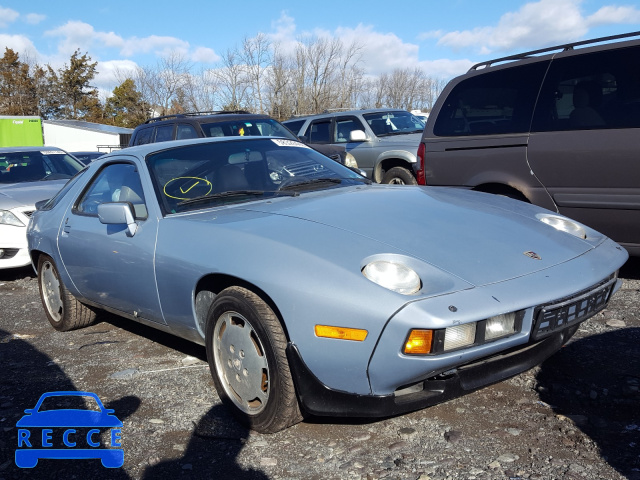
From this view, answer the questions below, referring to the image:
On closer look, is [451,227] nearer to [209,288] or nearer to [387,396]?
[387,396]

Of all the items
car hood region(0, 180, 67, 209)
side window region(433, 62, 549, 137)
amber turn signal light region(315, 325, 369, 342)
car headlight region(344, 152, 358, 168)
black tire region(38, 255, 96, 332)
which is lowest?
black tire region(38, 255, 96, 332)

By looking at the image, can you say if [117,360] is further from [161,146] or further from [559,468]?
[559,468]

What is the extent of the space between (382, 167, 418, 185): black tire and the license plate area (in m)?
6.28

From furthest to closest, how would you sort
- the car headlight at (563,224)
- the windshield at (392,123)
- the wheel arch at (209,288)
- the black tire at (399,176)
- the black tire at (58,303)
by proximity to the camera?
the windshield at (392,123)
the black tire at (399,176)
the black tire at (58,303)
the car headlight at (563,224)
the wheel arch at (209,288)

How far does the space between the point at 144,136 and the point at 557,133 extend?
6441 mm

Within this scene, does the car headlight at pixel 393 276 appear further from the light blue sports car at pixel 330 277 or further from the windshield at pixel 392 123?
the windshield at pixel 392 123

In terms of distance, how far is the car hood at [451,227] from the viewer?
2.81 meters

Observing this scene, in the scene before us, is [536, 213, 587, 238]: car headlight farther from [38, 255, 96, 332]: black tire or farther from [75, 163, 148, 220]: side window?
[38, 255, 96, 332]: black tire

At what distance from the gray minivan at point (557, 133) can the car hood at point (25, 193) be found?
462cm

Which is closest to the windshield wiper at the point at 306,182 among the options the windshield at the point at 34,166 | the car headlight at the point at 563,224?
the car headlight at the point at 563,224

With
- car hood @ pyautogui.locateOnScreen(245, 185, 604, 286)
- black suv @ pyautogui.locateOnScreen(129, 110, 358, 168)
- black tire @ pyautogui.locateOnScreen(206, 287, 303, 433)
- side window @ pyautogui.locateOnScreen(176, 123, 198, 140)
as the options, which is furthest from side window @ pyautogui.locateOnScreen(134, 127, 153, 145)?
black tire @ pyautogui.locateOnScreen(206, 287, 303, 433)

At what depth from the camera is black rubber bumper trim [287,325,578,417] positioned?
103 inches

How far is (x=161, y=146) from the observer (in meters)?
4.21

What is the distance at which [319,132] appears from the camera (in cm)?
1138
